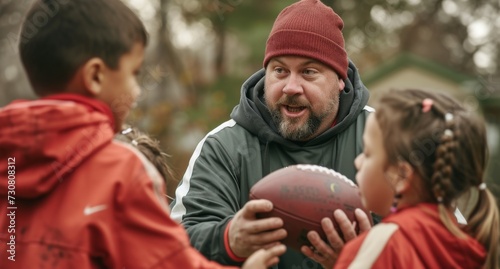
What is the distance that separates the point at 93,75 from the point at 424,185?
142cm

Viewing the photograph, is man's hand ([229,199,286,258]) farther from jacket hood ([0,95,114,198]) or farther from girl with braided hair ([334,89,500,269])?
Answer: jacket hood ([0,95,114,198])

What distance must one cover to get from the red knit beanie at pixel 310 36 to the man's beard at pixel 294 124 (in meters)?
0.34

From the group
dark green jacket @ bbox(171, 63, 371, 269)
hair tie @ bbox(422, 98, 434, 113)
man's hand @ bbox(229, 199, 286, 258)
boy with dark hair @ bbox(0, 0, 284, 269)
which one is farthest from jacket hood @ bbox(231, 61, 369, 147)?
boy with dark hair @ bbox(0, 0, 284, 269)

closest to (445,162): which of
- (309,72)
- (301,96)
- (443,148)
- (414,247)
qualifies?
(443,148)

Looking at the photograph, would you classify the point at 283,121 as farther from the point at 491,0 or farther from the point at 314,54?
the point at 491,0

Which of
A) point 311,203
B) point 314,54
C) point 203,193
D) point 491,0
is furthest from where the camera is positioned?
point 491,0

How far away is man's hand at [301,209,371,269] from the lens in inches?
150

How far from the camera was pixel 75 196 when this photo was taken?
2.94m

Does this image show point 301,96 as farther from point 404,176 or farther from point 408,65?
point 408,65

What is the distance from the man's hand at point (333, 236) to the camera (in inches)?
150

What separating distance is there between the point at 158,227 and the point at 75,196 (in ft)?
1.08

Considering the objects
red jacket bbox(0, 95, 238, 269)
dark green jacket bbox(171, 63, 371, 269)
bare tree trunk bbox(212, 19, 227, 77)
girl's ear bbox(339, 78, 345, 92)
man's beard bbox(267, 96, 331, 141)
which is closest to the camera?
red jacket bbox(0, 95, 238, 269)

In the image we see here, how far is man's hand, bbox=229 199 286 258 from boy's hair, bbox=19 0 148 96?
110cm

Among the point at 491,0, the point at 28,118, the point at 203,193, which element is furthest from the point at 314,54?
the point at 491,0
